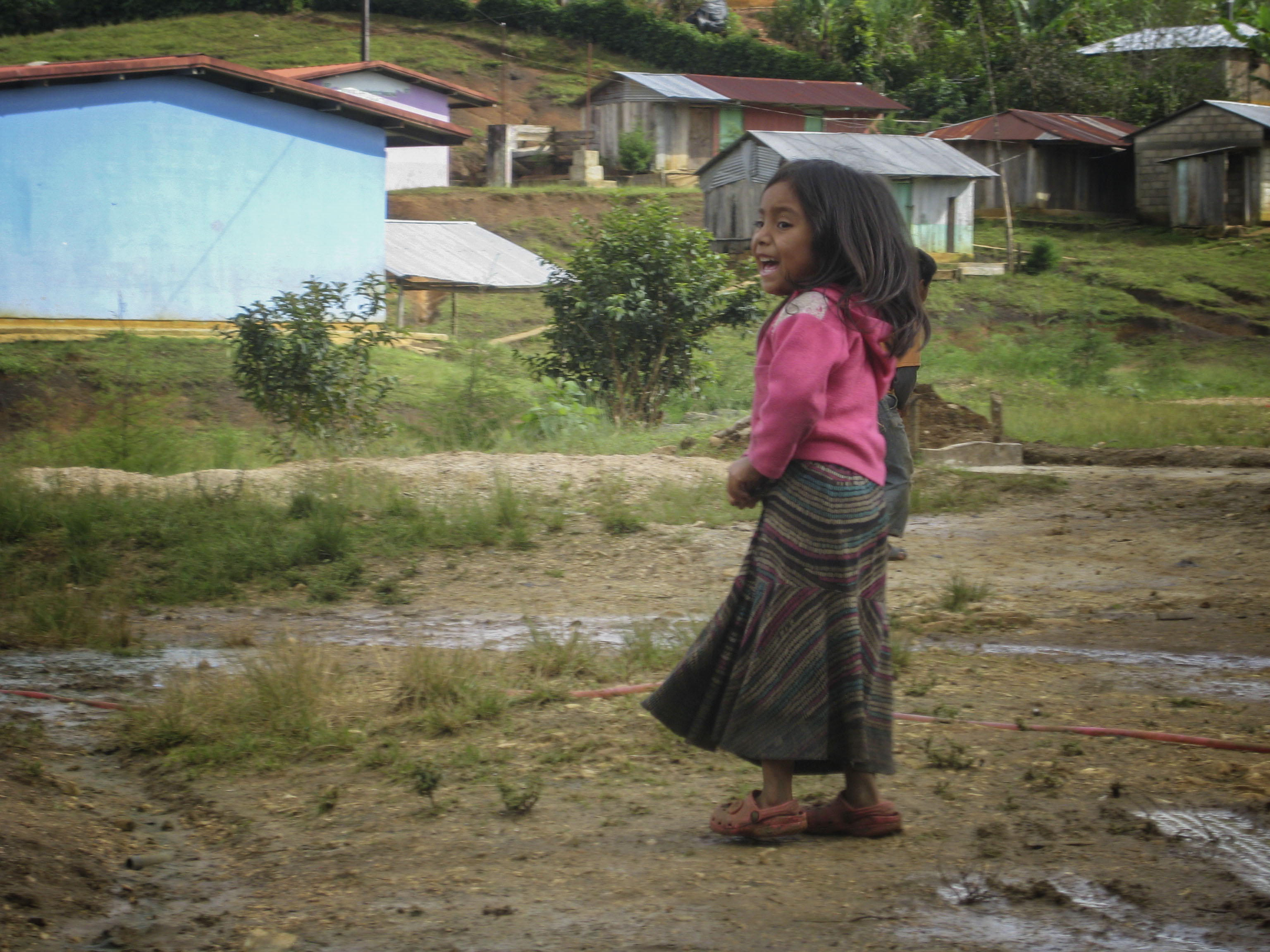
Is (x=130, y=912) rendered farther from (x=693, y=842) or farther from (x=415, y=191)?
(x=415, y=191)

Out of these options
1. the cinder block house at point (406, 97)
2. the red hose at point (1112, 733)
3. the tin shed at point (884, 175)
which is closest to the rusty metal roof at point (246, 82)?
the cinder block house at point (406, 97)

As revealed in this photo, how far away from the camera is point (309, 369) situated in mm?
11461

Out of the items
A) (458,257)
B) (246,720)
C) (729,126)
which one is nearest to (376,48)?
(729,126)

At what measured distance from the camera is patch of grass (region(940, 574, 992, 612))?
5.64m

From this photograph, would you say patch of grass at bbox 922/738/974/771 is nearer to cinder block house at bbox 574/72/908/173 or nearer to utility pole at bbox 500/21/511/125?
cinder block house at bbox 574/72/908/173

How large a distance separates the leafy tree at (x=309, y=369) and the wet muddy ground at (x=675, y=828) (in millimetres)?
6251

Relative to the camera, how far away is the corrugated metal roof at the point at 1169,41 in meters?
40.7

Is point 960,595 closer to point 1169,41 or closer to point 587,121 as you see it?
point 587,121

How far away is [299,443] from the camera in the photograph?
35.6ft

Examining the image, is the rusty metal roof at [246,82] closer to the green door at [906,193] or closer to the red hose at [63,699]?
the green door at [906,193]

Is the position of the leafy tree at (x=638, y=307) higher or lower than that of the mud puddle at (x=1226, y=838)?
higher

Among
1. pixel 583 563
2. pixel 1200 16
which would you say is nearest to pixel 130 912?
pixel 583 563

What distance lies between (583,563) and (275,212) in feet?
47.3

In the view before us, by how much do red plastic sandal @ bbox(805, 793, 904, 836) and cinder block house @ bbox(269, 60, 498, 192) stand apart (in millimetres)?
27408
